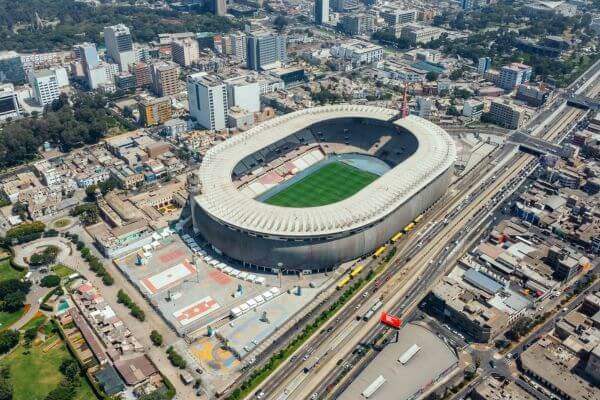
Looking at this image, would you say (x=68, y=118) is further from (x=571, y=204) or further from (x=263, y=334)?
(x=571, y=204)

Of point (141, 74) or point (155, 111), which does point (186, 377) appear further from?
point (141, 74)

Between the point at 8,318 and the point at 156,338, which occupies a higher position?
the point at 156,338

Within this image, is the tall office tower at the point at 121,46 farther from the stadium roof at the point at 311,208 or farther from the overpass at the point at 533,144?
the overpass at the point at 533,144

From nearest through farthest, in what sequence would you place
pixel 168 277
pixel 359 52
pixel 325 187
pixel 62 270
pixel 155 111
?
pixel 168 277 → pixel 62 270 → pixel 325 187 → pixel 155 111 → pixel 359 52

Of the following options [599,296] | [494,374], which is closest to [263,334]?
[494,374]

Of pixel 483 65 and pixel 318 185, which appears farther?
pixel 483 65

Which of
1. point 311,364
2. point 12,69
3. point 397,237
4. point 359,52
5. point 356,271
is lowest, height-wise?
point 311,364

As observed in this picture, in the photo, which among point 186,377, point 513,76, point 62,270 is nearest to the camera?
point 186,377

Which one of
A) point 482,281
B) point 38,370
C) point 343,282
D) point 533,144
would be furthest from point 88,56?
point 482,281
